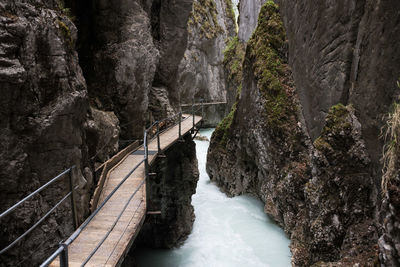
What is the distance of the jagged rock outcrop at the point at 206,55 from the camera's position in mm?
32281

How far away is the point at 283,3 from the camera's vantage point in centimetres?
1181

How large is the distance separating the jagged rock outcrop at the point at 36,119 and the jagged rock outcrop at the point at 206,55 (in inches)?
968

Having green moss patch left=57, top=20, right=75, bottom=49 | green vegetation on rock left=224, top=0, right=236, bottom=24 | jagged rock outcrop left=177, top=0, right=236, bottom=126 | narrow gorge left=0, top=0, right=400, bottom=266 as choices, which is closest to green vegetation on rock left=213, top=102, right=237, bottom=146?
narrow gorge left=0, top=0, right=400, bottom=266

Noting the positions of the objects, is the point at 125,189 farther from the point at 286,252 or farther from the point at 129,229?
the point at 286,252

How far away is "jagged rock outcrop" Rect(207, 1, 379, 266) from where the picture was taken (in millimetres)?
6000

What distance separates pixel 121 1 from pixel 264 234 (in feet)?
34.5

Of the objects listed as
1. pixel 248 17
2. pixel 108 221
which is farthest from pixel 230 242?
pixel 248 17

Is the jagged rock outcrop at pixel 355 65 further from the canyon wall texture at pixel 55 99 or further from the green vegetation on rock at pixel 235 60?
the green vegetation on rock at pixel 235 60

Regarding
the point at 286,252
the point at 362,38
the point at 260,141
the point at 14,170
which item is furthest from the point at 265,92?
the point at 14,170

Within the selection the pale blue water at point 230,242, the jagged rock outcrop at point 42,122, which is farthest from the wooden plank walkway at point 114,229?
the pale blue water at point 230,242

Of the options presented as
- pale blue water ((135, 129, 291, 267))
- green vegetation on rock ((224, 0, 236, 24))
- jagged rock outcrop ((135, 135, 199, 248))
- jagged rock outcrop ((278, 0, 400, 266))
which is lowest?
pale blue water ((135, 129, 291, 267))

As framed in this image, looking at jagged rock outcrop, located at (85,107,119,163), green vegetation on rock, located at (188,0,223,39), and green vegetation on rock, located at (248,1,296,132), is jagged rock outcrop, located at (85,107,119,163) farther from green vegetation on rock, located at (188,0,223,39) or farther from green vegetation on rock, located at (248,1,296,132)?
green vegetation on rock, located at (188,0,223,39)

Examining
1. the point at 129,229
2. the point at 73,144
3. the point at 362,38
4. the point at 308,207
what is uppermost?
the point at 362,38

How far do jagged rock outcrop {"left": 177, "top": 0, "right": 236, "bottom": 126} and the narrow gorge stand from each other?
16624 millimetres
